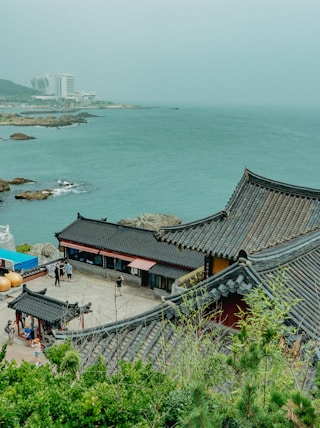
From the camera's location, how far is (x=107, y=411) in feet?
19.7

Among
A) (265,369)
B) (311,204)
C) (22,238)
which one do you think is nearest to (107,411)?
(265,369)

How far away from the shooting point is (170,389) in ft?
20.4

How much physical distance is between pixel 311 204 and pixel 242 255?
6.22 metres

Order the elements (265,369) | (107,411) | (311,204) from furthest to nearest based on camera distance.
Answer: (311,204), (107,411), (265,369)

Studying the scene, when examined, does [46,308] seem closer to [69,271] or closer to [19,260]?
[69,271]

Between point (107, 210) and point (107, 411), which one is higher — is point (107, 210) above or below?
below

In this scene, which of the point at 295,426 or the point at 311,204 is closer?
the point at 295,426

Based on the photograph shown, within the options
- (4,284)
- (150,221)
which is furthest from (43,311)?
(150,221)

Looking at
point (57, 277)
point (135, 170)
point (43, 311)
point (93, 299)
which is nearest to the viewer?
point (43, 311)

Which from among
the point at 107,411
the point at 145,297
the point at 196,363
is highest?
the point at 196,363

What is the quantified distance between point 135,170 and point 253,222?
72395mm

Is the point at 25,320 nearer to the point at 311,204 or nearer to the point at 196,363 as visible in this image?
the point at 311,204

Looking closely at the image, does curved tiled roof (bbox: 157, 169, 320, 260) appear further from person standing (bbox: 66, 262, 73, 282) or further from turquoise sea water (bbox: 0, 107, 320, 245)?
turquoise sea water (bbox: 0, 107, 320, 245)

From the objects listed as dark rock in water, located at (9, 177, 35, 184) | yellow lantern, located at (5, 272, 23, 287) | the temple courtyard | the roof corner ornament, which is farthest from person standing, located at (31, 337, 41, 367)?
dark rock in water, located at (9, 177, 35, 184)
